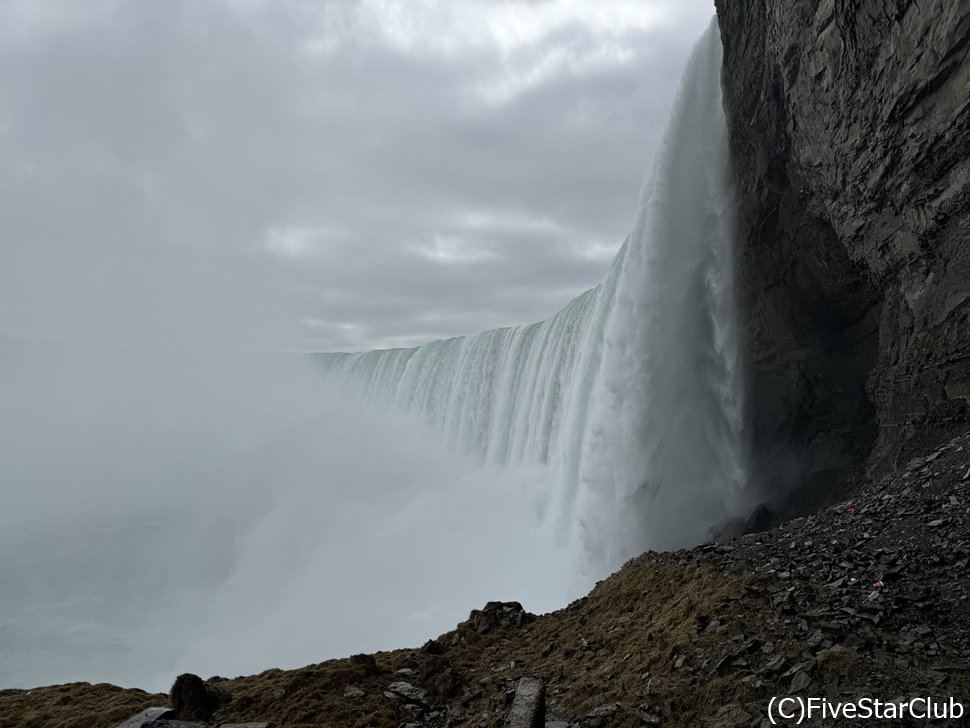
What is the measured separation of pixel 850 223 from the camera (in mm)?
12516

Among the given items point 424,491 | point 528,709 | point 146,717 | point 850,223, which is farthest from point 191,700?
point 424,491

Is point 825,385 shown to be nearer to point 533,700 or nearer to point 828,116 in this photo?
point 828,116

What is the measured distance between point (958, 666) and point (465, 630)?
6.54m

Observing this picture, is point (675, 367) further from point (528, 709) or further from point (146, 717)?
point (146, 717)

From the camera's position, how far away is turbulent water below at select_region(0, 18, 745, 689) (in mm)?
17734

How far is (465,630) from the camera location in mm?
9445

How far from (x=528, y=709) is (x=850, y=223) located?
39.6 ft

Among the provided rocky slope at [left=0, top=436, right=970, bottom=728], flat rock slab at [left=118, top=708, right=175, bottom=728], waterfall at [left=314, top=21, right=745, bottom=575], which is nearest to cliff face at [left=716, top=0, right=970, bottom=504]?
waterfall at [left=314, top=21, right=745, bottom=575]

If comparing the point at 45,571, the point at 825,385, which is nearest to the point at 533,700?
the point at 825,385

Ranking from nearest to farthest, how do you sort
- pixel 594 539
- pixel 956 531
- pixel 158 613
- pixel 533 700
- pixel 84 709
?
pixel 533 700
pixel 956 531
pixel 84 709
pixel 594 539
pixel 158 613

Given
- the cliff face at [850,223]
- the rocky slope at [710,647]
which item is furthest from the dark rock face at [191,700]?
the cliff face at [850,223]

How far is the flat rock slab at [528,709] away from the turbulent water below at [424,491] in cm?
1207

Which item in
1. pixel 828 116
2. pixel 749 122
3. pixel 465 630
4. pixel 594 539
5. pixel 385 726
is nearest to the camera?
pixel 385 726

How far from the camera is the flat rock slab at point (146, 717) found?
603 centimetres
